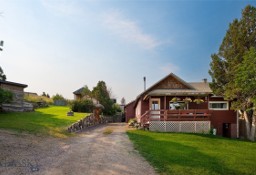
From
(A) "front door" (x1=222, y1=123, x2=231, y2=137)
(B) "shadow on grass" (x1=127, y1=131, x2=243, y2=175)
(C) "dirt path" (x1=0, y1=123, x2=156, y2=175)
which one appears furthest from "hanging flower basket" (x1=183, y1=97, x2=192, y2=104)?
(C) "dirt path" (x1=0, y1=123, x2=156, y2=175)

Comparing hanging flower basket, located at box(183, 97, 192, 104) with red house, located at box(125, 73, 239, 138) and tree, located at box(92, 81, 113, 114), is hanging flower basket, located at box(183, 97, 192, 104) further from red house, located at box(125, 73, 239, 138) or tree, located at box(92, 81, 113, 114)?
tree, located at box(92, 81, 113, 114)

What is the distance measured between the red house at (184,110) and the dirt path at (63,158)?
10.2 meters

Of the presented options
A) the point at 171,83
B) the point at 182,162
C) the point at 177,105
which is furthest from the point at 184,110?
the point at 182,162

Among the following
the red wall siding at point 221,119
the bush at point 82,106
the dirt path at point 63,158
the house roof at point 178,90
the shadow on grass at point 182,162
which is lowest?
the shadow on grass at point 182,162

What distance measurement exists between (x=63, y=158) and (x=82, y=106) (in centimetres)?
3257

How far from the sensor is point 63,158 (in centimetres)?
1082

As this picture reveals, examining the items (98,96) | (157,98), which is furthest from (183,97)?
(98,96)

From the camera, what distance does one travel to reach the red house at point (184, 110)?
23969mm

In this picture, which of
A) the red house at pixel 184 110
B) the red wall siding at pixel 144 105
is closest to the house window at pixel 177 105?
the red house at pixel 184 110

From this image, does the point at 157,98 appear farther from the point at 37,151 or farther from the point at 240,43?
the point at 37,151

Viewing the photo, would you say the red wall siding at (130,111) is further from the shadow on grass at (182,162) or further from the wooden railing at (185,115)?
the shadow on grass at (182,162)

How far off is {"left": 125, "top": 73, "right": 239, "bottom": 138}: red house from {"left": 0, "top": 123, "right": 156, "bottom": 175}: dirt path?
10207 mm

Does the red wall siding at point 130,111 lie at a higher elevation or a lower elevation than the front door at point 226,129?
higher

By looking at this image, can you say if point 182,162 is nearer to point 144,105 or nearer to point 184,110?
point 184,110
